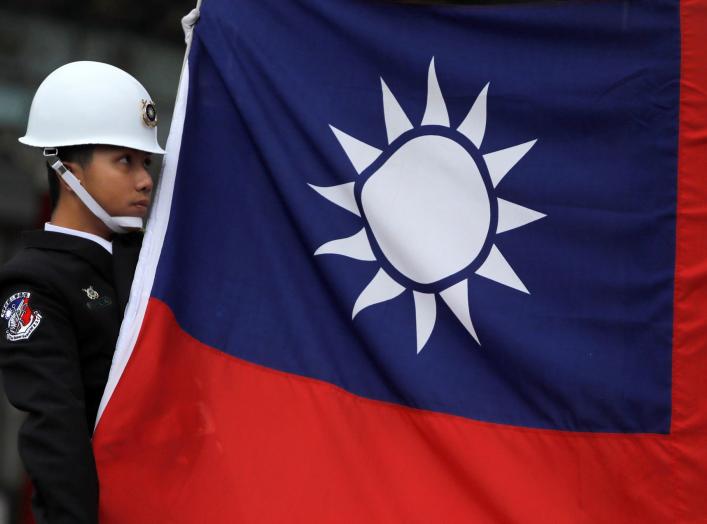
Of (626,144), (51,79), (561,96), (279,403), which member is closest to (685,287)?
(626,144)

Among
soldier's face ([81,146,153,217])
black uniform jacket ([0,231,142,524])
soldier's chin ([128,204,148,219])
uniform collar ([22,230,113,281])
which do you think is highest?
soldier's face ([81,146,153,217])

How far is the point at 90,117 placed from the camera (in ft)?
8.91

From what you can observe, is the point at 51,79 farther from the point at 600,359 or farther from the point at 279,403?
the point at 600,359

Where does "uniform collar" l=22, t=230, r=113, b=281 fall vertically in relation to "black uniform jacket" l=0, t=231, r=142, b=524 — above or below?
above

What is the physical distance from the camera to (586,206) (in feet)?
8.80

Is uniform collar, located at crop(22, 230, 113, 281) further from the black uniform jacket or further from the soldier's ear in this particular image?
the soldier's ear

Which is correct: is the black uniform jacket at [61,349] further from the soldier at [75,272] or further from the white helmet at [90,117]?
the white helmet at [90,117]

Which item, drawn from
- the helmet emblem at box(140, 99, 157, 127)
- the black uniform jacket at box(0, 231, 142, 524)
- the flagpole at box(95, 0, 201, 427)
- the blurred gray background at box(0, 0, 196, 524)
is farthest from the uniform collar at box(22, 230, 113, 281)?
the blurred gray background at box(0, 0, 196, 524)

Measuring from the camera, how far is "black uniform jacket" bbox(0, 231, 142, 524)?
2.29 m

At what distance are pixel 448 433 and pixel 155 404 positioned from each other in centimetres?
76

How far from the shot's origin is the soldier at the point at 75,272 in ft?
7.60

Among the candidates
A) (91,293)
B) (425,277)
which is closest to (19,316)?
(91,293)

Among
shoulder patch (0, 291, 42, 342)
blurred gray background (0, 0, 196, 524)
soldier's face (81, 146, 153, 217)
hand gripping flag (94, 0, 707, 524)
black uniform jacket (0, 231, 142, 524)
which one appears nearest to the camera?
black uniform jacket (0, 231, 142, 524)

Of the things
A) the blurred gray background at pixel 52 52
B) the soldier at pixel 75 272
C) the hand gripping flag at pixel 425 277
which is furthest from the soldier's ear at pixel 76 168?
the blurred gray background at pixel 52 52
